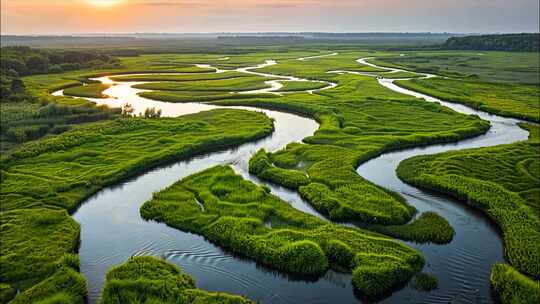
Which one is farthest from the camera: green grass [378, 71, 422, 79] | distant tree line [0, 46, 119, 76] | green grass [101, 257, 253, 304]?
green grass [378, 71, 422, 79]

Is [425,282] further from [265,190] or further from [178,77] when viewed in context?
[178,77]

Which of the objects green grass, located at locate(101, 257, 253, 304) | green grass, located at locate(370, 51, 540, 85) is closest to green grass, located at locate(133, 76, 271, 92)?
green grass, located at locate(370, 51, 540, 85)

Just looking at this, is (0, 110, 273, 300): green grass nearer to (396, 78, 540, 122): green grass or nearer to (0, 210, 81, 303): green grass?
(0, 210, 81, 303): green grass

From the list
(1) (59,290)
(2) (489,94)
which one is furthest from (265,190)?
(2) (489,94)

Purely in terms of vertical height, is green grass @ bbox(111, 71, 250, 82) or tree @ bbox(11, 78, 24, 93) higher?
tree @ bbox(11, 78, 24, 93)

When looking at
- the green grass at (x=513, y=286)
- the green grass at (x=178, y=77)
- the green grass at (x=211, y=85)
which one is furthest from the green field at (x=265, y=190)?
the green grass at (x=178, y=77)

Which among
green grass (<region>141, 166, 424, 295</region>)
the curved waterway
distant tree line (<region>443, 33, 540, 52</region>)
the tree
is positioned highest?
distant tree line (<region>443, 33, 540, 52</region>)

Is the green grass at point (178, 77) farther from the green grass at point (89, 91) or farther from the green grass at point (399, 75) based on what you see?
the green grass at point (399, 75)

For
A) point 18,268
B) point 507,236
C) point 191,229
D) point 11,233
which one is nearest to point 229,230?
point 191,229
